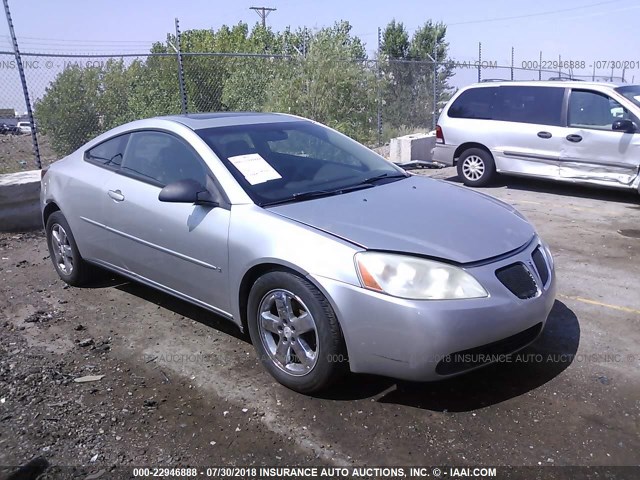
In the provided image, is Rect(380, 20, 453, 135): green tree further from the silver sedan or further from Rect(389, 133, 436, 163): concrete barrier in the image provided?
the silver sedan

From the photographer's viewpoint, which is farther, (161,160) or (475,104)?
(475,104)

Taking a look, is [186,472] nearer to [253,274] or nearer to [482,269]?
[253,274]

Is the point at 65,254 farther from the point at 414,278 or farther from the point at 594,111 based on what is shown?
the point at 594,111

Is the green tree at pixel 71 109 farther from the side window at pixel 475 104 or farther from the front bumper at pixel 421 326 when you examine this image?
the front bumper at pixel 421 326

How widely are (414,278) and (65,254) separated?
3.58 meters

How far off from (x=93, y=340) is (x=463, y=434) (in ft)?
8.87

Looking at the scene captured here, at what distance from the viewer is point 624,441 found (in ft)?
9.98

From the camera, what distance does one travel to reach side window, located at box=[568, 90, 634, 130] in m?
8.66

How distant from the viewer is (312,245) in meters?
3.31

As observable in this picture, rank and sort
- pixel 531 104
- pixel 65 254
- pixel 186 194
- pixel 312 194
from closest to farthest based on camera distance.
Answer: pixel 186 194 → pixel 312 194 → pixel 65 254 → pixel 531 104

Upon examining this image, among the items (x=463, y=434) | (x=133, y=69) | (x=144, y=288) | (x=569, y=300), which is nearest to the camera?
(x=463, y=434)

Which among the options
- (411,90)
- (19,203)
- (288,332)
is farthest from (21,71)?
(411,90)

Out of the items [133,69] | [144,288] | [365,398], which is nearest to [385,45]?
[133,69]

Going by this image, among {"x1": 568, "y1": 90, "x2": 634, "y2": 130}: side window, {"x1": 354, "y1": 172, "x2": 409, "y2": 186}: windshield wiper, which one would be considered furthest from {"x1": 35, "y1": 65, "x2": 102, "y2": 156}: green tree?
{"x1": 568, "y1": 90, "x2": 634, "y2": 130}: side window
